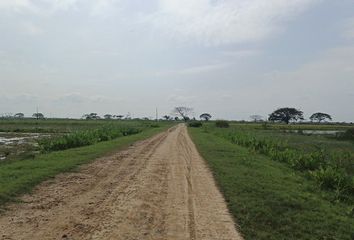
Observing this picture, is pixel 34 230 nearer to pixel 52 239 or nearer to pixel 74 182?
pixel 52 239

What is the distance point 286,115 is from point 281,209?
138 m

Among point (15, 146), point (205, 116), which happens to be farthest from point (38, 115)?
point (15, 146)

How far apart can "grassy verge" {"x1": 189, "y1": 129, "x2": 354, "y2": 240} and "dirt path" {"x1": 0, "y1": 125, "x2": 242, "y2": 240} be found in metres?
0.45

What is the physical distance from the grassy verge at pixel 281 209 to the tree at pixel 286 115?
434 ft

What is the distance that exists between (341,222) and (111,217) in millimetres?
4903

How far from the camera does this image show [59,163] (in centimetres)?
1616

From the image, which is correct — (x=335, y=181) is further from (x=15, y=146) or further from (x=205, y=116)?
(x=205, y=116)

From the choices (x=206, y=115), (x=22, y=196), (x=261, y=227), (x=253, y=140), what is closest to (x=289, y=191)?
(x=261, y=227)

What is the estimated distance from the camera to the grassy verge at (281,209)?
8008 mm

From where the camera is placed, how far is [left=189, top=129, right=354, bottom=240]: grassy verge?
26.3 feet

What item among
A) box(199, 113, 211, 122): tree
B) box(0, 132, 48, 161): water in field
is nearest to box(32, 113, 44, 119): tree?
box(199, 113, 211, 122): tree

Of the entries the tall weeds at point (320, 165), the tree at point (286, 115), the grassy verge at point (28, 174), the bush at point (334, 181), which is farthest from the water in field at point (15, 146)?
the tree at point (286, 115)

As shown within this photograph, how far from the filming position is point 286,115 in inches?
5635

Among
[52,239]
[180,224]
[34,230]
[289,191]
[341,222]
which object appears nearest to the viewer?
[52,239]
